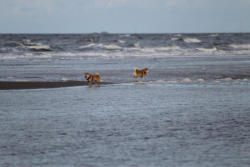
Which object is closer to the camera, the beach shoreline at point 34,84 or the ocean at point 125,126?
the ocean at point 125,126

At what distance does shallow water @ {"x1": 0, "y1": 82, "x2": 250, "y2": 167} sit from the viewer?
5215mm

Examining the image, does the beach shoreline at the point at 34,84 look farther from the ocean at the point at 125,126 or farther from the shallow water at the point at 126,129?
the shallow water at the point at 126,129

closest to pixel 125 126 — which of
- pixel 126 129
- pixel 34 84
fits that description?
pixel 126 129

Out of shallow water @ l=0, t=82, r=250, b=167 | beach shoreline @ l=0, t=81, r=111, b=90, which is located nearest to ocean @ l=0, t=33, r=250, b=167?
shallow water @ l=0, t=82, r=250, b=167

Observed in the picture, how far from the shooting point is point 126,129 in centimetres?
681

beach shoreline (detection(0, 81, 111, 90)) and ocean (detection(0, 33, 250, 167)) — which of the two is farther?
beach shoreline (detection(0, 81, 111, 90))

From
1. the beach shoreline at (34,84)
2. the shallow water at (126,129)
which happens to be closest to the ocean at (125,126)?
the shallow water at (126,129)

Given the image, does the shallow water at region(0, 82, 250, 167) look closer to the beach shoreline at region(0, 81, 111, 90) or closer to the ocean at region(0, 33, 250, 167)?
the ocean at region(0, 33, 250, 167)

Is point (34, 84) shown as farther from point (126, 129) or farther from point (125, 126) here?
point (126, 129)

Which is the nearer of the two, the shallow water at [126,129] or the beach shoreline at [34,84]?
the shallow water at [126,129]

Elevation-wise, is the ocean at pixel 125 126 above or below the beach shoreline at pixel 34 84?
below

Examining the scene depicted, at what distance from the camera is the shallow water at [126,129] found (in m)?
5.21

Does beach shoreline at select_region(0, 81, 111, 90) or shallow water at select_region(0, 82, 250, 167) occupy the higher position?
beach shoreline at select_region(0, 81, 111, 90)

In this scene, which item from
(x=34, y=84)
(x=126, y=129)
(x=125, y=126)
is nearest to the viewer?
(x=126, y=129)
